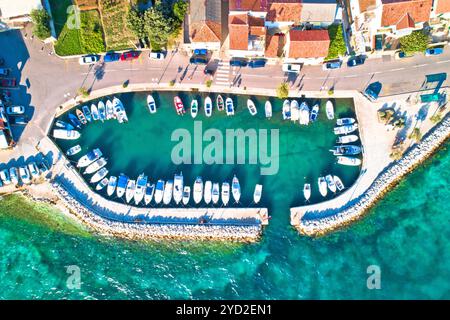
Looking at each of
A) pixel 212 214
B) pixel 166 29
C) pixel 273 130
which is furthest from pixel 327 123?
pixel 166 29

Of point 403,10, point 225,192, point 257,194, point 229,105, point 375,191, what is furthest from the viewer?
point 229,105

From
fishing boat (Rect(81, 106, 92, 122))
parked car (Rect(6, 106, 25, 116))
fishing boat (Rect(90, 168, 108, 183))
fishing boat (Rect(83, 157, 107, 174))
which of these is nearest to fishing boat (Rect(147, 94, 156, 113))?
fishing boat (Rect(81, 106, 92, 122))

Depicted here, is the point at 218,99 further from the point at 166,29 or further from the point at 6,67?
the point at 6,67

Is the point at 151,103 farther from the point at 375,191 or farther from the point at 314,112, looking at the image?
the point at 375,191

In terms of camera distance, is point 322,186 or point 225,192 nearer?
point 225,192

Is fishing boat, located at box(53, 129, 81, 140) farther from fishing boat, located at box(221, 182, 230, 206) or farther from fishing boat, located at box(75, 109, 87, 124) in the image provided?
fishing boat, located at box(221, 182, 230, 206)

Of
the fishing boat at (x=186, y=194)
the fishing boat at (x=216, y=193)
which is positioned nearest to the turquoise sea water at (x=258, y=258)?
the fishing boat at (x=186, y=194)

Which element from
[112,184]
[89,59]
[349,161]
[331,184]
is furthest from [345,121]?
[89,59]
